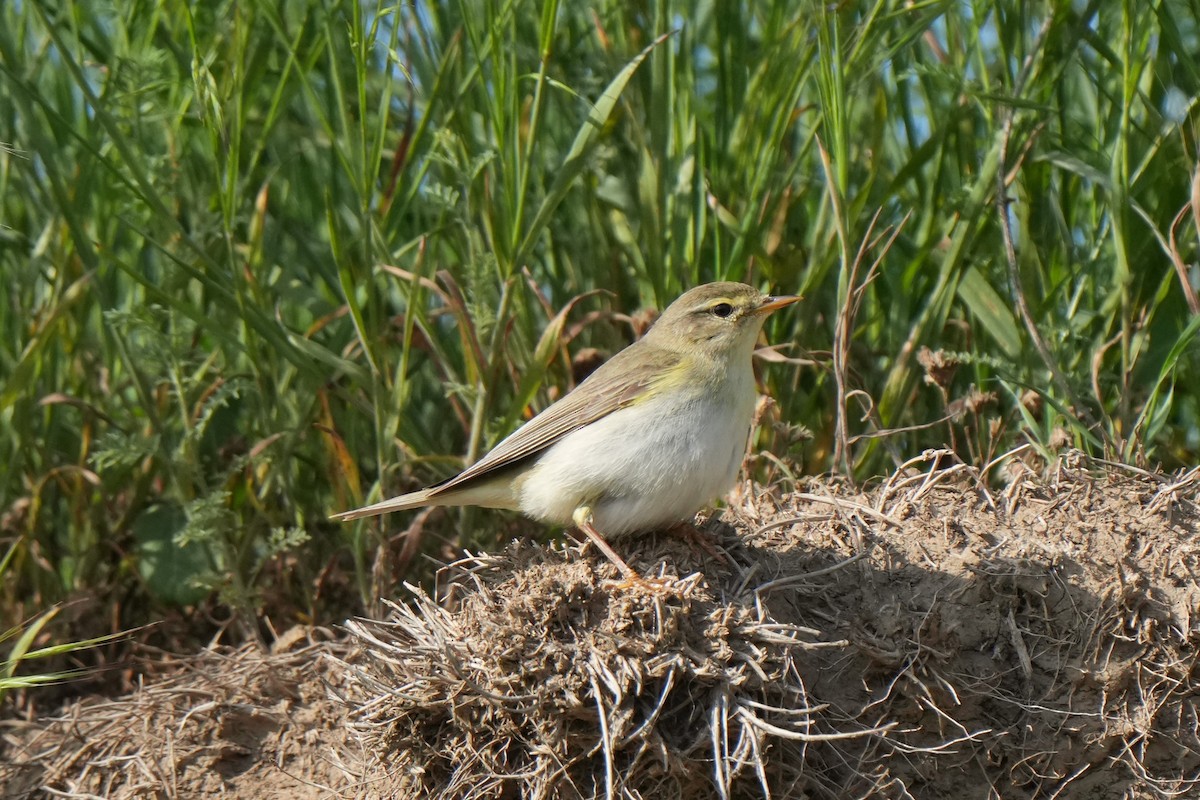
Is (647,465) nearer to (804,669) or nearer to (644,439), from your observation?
(644,439)

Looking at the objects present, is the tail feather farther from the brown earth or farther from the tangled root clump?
the tangled root clump

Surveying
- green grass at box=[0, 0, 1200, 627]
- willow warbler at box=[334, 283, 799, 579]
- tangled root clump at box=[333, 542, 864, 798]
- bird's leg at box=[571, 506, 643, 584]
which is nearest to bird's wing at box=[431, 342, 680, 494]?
Answer: willow warbler at box=[334, 283, 799, 579]

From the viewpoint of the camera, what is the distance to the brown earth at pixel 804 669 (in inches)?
125

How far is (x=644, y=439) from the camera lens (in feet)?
12.3

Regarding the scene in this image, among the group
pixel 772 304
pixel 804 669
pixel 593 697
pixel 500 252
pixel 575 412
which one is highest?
pixel 500 252

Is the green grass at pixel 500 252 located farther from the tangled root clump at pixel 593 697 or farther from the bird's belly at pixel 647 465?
the tangled root clump at pixel 593 697

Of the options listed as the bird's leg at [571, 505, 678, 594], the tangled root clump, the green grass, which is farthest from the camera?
the green grass

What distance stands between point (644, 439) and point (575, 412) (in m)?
0.35

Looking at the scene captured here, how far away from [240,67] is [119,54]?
0.87m

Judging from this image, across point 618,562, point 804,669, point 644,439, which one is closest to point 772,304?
point 644,439

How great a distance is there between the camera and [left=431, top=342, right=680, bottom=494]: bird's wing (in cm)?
394

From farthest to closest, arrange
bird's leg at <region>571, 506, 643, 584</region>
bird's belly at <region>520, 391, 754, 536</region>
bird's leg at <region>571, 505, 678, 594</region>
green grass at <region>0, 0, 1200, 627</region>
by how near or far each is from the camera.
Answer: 1. green grass at <region>0, 0, 1200, 627</region>
2. bird's belly at <region>520, 391, 754, 536</region>
3. bird's leg at <region>571, 506, 643, 584</region>
4. bird's leg at <region>571, 505, 678, 594</region>

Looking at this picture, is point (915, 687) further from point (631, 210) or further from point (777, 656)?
point (631, 210)

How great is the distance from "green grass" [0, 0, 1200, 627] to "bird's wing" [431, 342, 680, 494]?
45cm
